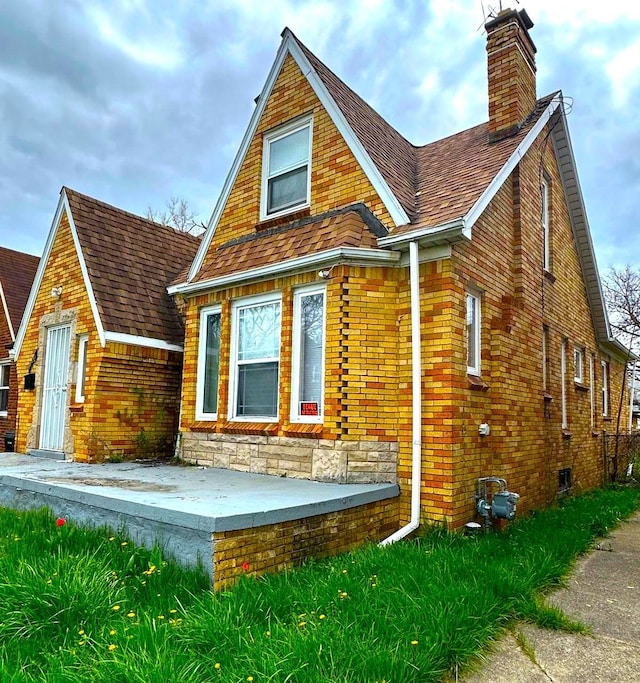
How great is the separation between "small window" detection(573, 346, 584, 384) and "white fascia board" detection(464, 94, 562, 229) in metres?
5.04

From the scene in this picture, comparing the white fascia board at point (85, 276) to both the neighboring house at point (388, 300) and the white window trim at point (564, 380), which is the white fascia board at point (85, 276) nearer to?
the neighboring house at point (388, 300)

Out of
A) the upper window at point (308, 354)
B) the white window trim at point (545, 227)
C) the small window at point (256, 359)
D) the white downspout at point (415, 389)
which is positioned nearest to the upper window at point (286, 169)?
the small window at point (256, 359)

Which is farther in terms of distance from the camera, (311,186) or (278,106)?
(278,106)

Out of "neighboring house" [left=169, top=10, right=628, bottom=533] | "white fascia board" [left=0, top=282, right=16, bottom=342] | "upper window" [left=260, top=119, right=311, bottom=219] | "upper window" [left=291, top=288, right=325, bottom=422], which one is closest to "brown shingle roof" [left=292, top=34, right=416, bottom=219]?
"neighboring house" [left=169, top=10, right=628, bottom=533]

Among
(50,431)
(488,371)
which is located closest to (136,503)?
(488,371)

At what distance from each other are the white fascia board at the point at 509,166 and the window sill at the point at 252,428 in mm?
3664

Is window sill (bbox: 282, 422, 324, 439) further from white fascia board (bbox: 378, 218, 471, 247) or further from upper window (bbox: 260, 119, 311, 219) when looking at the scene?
upper window (bbox: 260, 119, 311, 219)

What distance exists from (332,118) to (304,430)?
463 centimetres

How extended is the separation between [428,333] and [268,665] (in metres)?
4.44

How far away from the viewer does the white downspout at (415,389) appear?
6.35 meters

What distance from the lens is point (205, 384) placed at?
890 centimetres

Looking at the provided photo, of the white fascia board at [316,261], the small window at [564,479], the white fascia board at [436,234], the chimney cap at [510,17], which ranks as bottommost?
the small window at [564,479]

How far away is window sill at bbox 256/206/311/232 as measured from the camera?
27.3 ft

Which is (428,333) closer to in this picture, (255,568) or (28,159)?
(255,568)
